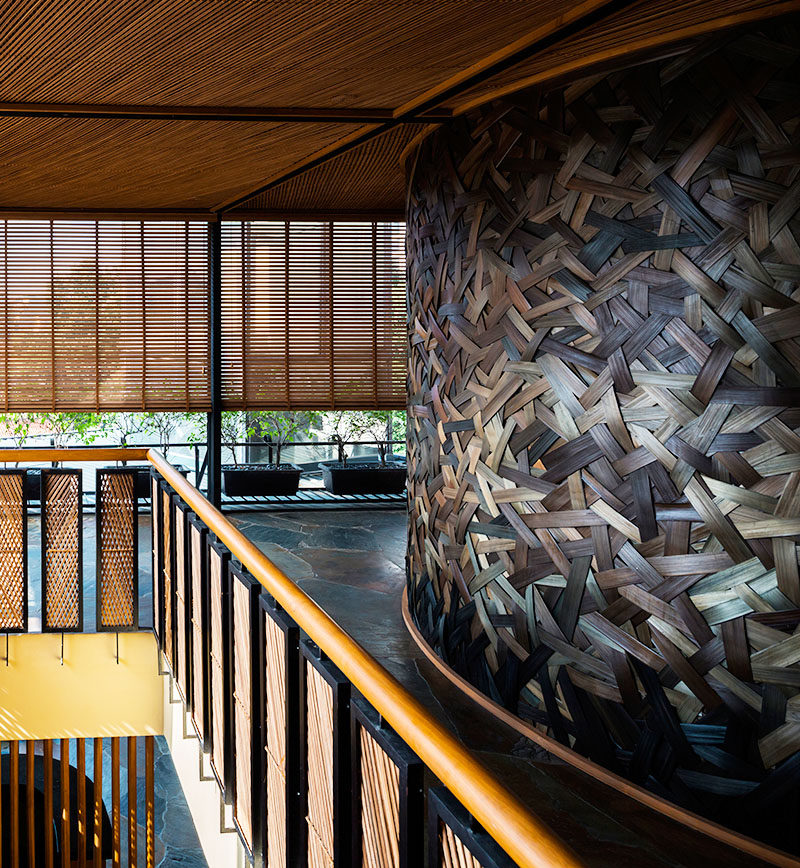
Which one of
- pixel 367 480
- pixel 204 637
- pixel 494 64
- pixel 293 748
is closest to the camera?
pixel 293 748

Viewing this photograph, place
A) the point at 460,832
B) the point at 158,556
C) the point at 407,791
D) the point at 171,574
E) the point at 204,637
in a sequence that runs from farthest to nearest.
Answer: the point at 158,556, the point at 171,574, the point at 204,637, the point at 407,791, the point at 460,832

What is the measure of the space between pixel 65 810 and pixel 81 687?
1.20m

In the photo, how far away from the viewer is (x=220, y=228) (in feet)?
21.8

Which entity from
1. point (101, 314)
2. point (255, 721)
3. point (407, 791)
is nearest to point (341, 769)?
point (407, 791)

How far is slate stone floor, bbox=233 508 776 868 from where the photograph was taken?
2.32 m

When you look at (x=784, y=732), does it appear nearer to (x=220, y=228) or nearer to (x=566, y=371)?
(x=566, y=371)

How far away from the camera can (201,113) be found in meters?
3.44

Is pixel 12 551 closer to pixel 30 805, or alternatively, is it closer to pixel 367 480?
pixel 30 805

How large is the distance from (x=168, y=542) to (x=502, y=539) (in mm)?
2225

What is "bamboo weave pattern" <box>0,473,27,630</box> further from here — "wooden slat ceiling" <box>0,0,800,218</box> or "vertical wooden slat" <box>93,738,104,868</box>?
"wooden slat ceiling" <box>0,0,800,218</box>

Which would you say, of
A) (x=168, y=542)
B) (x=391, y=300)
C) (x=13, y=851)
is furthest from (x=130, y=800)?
(x=391, y=300)

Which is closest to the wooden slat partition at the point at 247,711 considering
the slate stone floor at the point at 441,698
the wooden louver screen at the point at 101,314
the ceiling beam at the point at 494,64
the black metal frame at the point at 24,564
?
the slate stone floor at the point at 441,698

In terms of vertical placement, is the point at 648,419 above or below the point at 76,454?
above

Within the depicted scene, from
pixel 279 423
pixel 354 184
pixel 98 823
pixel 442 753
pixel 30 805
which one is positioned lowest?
pixel 98 823
